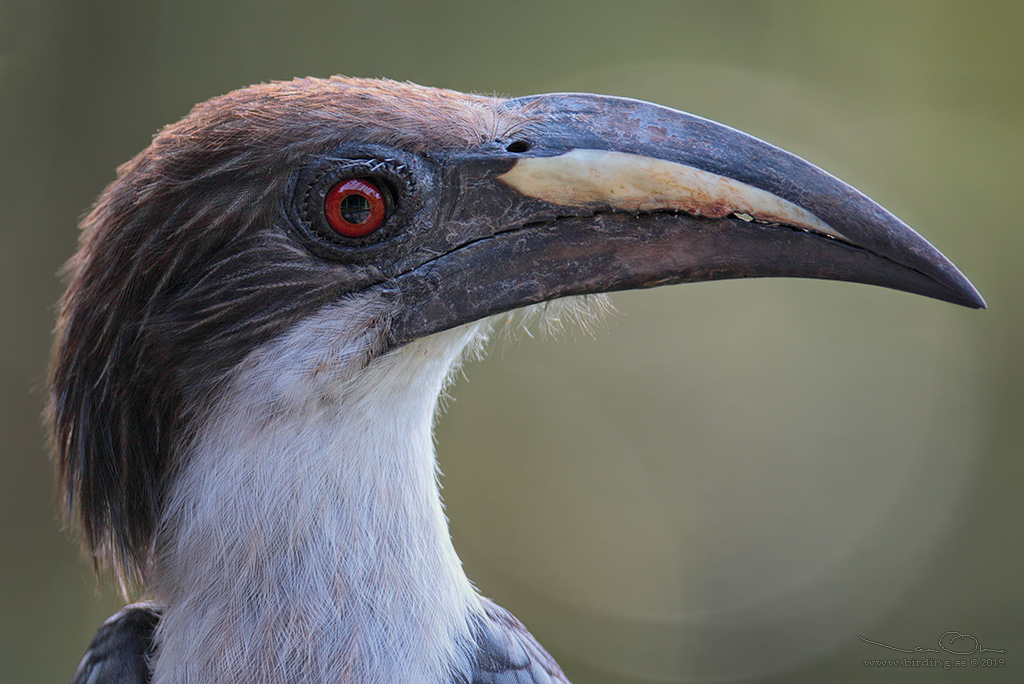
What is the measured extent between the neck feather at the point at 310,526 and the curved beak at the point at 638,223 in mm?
158

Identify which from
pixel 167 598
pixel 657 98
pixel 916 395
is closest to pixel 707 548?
pixel 916 395

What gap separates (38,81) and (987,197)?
22.8 ft

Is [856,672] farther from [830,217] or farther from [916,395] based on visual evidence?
[830,217]

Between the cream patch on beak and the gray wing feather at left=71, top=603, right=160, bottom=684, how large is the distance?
4.68 feet

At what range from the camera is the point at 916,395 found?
763 cm

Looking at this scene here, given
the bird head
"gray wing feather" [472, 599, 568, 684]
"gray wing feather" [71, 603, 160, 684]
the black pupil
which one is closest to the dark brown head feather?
the bird head

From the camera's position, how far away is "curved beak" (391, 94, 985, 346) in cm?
187

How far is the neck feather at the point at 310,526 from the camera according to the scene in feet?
6.36

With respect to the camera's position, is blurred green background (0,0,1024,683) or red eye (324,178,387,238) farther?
blurred green background (0,0,1024,683)

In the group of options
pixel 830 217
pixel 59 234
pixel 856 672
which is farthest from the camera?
pixel 856 672

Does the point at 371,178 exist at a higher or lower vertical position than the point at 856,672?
higher
